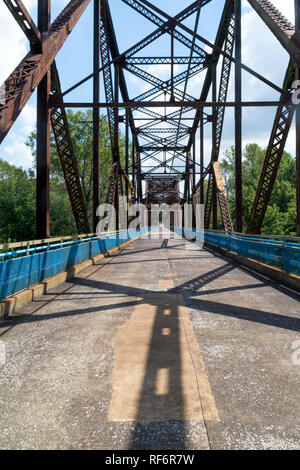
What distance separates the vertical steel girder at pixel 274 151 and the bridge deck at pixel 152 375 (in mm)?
7402

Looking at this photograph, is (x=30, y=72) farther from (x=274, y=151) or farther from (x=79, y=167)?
(x=79, y=167)

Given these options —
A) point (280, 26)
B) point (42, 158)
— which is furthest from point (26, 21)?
point (280, 26)

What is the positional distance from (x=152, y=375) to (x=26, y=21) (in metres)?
9.05

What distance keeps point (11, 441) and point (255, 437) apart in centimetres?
187

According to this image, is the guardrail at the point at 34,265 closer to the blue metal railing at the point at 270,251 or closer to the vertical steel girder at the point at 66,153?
the vertical steel girder at the point at 66,153

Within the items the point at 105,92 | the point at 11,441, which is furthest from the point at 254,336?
the point at 105,92

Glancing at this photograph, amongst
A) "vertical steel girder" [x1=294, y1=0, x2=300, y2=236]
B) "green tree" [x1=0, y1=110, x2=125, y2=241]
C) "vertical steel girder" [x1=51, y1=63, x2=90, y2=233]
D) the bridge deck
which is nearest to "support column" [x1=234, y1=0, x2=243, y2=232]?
"vertical steel girder" [x1=294, y1=0, x2=300, y2=236]

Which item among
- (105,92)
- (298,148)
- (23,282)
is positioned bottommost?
(23,282)

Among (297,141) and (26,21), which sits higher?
(26,21)

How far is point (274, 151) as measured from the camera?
12.8m

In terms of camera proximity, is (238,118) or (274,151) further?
(238,118)

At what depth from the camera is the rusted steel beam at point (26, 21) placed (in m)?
7.36

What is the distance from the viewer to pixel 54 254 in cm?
894

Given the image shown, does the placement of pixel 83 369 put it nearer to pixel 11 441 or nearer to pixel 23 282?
pixel 11 441
